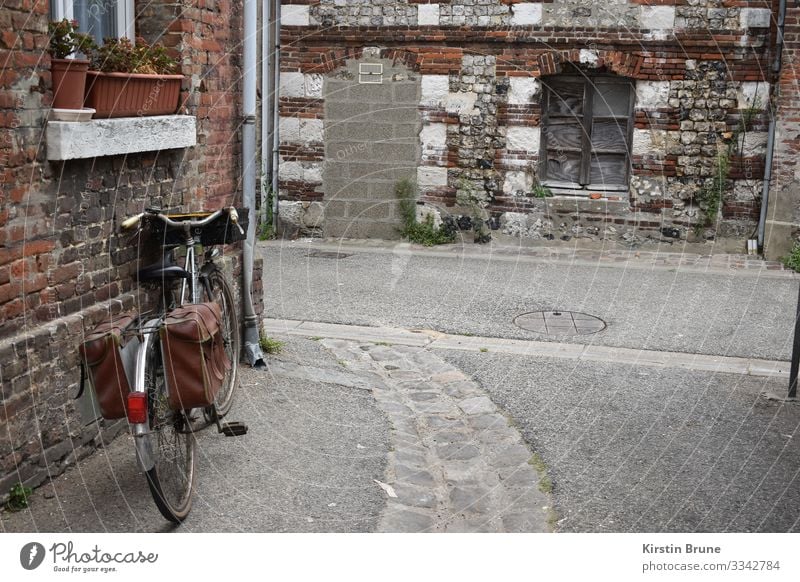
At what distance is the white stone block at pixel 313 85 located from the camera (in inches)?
502

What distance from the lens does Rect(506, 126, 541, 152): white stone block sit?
12281 mm

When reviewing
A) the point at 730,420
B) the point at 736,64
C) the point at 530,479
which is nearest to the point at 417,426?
the point at 530,479

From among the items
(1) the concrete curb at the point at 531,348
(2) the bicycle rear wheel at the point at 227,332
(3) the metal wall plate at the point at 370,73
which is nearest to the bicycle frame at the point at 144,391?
(2) the bicycle rear wheel at the point at 227,332

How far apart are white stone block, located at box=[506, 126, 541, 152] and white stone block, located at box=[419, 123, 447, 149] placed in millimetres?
801

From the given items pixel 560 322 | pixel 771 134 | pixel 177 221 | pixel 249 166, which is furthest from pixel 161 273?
pixel 771 134

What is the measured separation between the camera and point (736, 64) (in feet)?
38.2

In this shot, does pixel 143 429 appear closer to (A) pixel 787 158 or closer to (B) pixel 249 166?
(B) pixel 249 166

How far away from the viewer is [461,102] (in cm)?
1236

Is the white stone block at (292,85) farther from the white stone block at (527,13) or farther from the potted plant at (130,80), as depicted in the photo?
the potted plant at (130,80)

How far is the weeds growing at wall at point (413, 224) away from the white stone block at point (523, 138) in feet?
4.48

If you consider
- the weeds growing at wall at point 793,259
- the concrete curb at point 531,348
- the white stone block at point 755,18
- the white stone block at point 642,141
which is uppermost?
the white stone block at point 755,18

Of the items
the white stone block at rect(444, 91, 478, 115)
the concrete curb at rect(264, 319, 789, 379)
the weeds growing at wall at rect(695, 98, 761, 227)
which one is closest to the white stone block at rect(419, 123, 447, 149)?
the white stone block at rect(444, 91, 478, 115)

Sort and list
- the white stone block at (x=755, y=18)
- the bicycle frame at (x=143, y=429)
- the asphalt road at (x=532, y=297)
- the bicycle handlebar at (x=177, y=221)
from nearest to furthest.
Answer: the bicycle frame at (x=143, y=429) → the bicycle handlebar at (x=177, y=221) → the asphalt road at (x=532, y=297) → the white stone block at (x=755, y=18)

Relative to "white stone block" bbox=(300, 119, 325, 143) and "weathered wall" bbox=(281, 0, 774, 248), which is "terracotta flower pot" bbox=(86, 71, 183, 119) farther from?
"white stone block" bbox=(300, 119, 325, 143)
